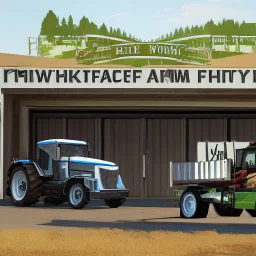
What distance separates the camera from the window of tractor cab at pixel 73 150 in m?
28.7

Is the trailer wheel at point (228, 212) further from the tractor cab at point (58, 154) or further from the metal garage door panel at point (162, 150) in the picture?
the metal garage door panel at point (162, 150)

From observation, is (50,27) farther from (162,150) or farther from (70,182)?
(70,182)

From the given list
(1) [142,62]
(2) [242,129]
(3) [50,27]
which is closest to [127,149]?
(1) [142,62]

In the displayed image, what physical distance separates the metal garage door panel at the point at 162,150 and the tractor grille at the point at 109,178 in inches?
304

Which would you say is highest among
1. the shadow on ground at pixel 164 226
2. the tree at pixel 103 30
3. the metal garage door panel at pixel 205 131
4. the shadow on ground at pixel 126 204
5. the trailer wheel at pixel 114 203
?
the tree at pixel 103 30

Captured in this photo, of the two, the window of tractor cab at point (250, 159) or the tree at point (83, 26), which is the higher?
the tree at point (83, 26)

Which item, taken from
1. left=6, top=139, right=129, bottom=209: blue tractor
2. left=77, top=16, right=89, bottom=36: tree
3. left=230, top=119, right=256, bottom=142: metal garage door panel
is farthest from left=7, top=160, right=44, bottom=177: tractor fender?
left=230, top=119, right=256, bottom=142: metal garage door panel

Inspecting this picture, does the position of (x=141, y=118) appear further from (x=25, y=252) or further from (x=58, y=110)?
(x=25, y=252)

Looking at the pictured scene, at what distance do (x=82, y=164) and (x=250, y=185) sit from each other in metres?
8.30

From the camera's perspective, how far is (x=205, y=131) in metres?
36.0

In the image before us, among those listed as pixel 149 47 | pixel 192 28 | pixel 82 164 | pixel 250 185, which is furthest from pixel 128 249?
pixel 192 28

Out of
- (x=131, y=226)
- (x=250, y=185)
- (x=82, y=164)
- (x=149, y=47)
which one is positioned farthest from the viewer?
(x=149, y=47)

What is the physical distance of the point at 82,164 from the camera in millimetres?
28359

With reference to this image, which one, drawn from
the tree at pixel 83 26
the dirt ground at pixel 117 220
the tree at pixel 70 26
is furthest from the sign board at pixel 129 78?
the dirt ground at pixel 117 220
